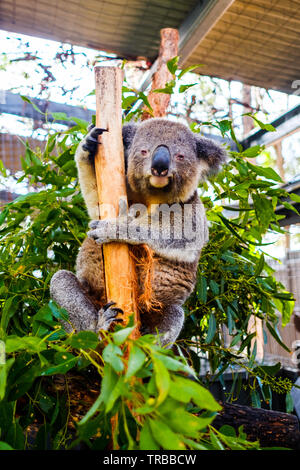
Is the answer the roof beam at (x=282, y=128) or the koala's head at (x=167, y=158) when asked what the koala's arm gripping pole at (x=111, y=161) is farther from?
the roof beam at (x=282, y=128)

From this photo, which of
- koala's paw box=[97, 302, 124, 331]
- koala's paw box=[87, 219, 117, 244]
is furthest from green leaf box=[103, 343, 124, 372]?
koala's paw box=[87, 219, 117, 244]

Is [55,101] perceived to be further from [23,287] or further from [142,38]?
[23,287]

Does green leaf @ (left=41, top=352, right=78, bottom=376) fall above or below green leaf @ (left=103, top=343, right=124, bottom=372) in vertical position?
below

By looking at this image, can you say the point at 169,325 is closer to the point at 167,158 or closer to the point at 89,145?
the point at 167,158

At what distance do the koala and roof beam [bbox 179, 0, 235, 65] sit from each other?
761 mm

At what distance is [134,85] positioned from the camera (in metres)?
4.80

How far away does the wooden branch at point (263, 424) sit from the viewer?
2.02 meters

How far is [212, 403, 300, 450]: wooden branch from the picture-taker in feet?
6.62

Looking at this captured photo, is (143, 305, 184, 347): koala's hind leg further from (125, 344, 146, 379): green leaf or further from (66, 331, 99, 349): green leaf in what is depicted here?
(125, 344, 146, 379): green leaf

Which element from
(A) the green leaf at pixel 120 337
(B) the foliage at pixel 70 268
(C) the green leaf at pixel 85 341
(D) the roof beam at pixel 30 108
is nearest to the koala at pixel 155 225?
(B) the foliage at pixel 70 268

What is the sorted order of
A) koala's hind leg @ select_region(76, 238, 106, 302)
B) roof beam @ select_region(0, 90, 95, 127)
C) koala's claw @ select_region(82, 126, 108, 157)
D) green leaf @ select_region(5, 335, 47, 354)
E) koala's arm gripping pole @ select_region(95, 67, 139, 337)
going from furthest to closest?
roof beam @ select_region(0, 90, 95, 127), koala's hind leg @ select_region(76, 238, 106, 302), koala's claw @ select_region(82, 126, 108, 157), koala's arm gripping pole @ select_region(95, 67, 139, 337), green leaf @ select_region(5, 335, 47, 354)

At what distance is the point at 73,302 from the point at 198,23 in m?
1.81

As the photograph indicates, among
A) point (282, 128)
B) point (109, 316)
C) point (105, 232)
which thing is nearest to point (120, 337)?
point (109, 316)

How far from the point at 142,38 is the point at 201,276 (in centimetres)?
173
